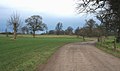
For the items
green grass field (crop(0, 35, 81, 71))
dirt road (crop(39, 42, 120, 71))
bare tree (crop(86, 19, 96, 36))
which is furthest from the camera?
bare tree (crop(86, 19, 96, 36))

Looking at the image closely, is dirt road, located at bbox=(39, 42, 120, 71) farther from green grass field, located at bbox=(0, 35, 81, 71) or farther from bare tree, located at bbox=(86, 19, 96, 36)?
bare tree, located at bbox=(86, 19, 96, 36)

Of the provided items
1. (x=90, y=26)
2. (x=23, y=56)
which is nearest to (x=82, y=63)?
(x=23, y=56)

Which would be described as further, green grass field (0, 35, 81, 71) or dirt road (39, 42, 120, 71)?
green grass field (0, 35, 81, 71)

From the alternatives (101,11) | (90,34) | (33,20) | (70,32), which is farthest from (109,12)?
(70,32)

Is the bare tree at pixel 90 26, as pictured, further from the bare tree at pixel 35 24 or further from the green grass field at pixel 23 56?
the green grass field at pixel 23 56

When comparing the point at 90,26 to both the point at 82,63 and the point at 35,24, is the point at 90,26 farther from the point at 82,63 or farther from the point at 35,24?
the point at 82,63

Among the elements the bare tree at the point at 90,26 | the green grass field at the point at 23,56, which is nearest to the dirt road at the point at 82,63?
the green grass field at the point at 23,56

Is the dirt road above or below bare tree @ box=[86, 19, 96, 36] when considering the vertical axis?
→ below

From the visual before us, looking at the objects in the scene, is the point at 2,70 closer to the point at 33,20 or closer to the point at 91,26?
the point at 91,26

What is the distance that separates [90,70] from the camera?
14.9m

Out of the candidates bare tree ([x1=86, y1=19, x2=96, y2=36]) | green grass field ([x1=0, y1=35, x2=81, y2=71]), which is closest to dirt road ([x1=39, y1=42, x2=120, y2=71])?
green grass field ([x1=0, y1=35, x2=81, y2=71])

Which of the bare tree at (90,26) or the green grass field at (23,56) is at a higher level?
the bare tree at (90,26)

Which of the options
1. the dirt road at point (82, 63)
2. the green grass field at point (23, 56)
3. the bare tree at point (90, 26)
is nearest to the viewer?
the dirt road at point (82, 63)

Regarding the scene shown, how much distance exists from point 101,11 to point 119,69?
41.5 meters
